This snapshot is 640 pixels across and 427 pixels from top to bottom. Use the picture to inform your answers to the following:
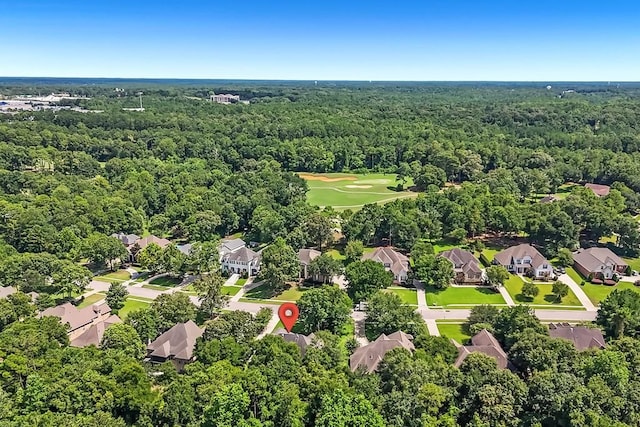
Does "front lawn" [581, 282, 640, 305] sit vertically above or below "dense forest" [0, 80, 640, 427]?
below

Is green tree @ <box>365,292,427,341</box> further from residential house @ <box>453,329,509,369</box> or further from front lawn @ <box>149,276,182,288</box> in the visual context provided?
front lawn @ <box>149,276,182,288</box>

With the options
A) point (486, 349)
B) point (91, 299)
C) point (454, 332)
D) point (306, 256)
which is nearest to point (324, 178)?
point (306, 256)

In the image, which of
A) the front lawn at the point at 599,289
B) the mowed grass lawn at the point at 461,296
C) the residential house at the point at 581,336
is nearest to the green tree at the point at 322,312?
the mowed grass lawn at the point at 461,296

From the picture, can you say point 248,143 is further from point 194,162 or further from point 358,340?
point 358,340

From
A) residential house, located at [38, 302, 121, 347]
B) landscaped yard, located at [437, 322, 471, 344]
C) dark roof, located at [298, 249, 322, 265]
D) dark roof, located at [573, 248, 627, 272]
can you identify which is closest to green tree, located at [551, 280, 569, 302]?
dark roof, located at [573, 248, 627, 272]

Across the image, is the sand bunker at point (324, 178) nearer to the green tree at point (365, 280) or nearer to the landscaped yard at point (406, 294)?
the landscaped yard at point (406, 294)

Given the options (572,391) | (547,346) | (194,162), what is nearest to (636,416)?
(572,391)
